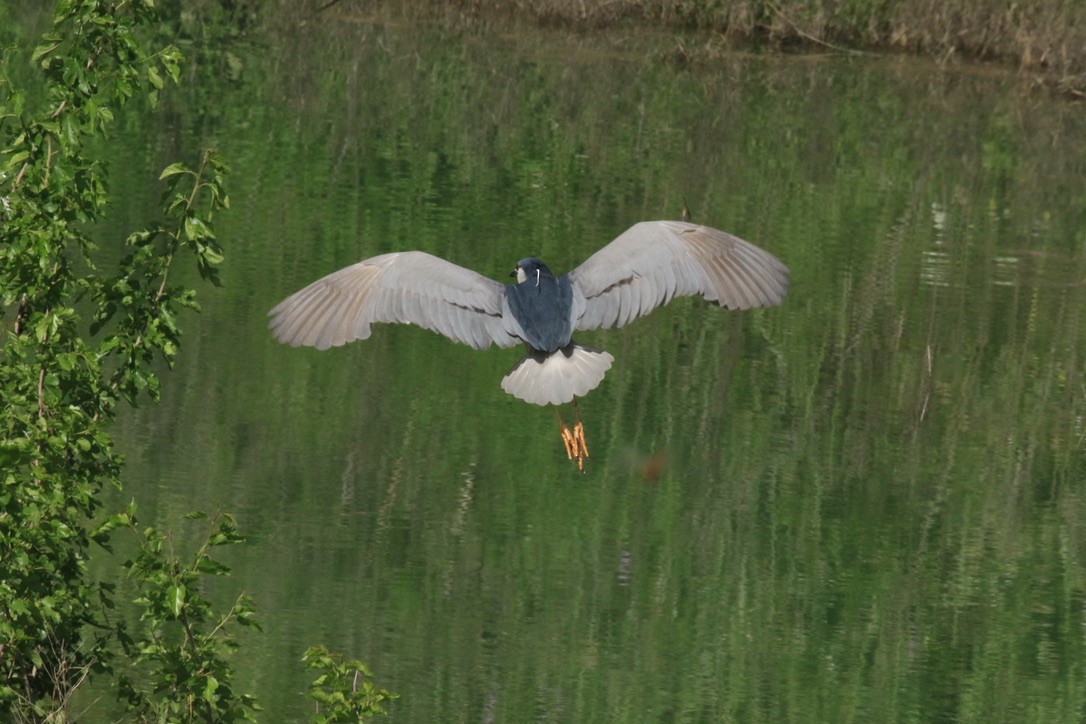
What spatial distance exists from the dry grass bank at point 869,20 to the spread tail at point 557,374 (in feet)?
41.4

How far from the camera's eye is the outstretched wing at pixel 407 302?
6125 mm

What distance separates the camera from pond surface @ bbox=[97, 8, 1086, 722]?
618cm

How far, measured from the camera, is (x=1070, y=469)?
831cm

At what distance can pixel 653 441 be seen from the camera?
8164 millimetres

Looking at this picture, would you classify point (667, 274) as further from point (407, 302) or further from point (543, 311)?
point (407, 302)

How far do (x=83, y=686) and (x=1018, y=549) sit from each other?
359cm

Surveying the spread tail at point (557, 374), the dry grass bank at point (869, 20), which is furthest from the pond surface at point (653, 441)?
the dry grass bank at point (869, 20)

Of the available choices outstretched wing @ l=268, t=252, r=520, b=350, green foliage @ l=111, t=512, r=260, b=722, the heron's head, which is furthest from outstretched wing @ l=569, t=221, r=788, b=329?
green foliage @ l=111, t=512, r=260, b=722

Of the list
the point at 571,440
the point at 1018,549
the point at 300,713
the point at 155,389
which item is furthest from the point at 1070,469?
the point at 155,389

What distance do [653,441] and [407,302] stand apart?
223 cm

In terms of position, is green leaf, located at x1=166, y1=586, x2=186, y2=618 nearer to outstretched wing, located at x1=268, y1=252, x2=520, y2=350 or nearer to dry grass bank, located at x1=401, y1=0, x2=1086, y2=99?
outstretched wing, located at x1=268, y1=252, x2=520, y2=350

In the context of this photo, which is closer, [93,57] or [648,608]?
[93,57]

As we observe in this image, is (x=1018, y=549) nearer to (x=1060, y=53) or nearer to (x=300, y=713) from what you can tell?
(x=300, y=713)

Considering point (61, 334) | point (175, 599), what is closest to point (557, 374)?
point (61, 334)
